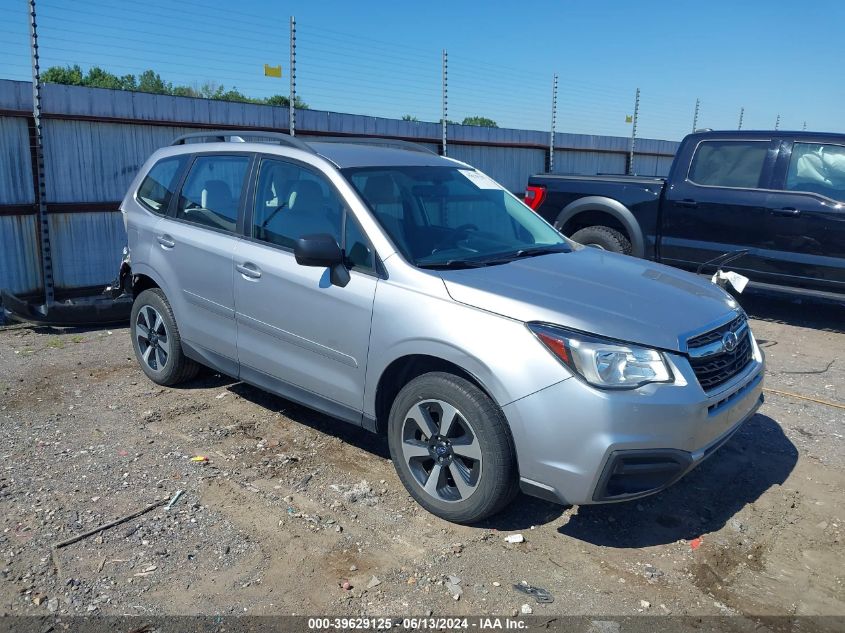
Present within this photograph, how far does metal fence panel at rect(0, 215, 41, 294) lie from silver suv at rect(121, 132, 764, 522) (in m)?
2.88

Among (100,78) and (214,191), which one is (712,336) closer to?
(214,191)

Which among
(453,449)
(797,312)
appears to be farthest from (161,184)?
(797,312)

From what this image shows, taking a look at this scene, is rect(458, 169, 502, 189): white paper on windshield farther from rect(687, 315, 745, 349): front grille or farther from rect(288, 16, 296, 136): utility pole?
rect(288, 16, 296, 136): utility pole

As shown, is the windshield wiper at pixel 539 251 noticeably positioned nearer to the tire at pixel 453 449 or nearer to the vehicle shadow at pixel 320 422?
the tire at pixel 453 449

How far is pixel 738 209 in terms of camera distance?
776 cm

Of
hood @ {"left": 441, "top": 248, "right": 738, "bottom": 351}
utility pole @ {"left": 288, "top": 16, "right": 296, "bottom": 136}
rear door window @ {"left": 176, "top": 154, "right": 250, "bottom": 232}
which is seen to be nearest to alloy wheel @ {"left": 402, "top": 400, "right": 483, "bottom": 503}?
hood @ {"left": 441, "top": 248, "right": 738, "bottom": 351}

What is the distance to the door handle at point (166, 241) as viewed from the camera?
5.15 m

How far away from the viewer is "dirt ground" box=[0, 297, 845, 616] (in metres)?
3.11

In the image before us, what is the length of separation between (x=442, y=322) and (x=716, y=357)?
135cm

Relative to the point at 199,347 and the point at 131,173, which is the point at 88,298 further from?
the point at 199,347

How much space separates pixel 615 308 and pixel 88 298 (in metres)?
6.46

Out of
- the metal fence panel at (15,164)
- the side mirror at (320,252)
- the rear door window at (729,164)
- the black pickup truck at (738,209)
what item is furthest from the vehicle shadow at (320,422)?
the rear door window at (729,164)

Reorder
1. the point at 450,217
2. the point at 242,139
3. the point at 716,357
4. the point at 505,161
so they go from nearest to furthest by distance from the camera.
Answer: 1. the point at 716,357
2. the point at 450,217
3. the point at 242,139
4. the point at 505,161

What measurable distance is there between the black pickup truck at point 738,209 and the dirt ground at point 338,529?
274 cm
